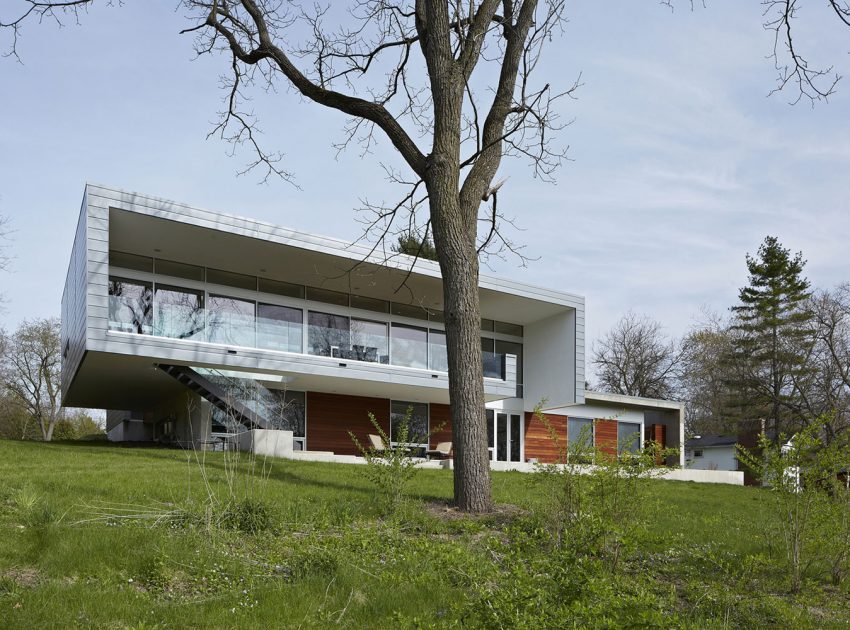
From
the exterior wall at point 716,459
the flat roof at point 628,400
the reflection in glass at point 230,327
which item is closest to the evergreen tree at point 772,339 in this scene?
the exterior wall at point 716,459

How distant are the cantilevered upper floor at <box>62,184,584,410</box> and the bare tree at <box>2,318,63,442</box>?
1773 cm

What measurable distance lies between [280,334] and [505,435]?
10.3m

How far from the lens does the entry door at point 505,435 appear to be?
2589 cm

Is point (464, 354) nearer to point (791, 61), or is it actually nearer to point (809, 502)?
point (809, 502)

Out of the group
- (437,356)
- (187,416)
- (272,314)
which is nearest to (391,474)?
(272,314)

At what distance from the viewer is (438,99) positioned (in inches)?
382

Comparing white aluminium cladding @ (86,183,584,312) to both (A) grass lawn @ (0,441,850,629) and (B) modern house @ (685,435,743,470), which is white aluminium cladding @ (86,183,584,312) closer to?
(A) grass lawn @ (0,441,850,629)

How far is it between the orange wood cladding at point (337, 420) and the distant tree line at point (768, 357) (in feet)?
64.6

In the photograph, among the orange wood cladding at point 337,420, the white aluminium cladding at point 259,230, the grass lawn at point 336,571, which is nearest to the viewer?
the grass lawn at point 336,571

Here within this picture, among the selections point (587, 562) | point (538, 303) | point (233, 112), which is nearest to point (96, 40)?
point (233, 112)

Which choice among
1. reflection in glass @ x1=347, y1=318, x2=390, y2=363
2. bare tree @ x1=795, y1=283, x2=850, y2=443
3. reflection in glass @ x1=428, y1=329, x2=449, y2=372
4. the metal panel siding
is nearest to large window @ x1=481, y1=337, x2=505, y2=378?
reflection in glass @ x1=428, y1=329, x2=449, y2=372

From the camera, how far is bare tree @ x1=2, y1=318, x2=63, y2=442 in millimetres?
41469

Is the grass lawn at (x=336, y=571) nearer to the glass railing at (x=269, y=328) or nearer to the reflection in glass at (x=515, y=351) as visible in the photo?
the glass railing at (x=269, y=328)

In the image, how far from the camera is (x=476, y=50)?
1017 centimetres
